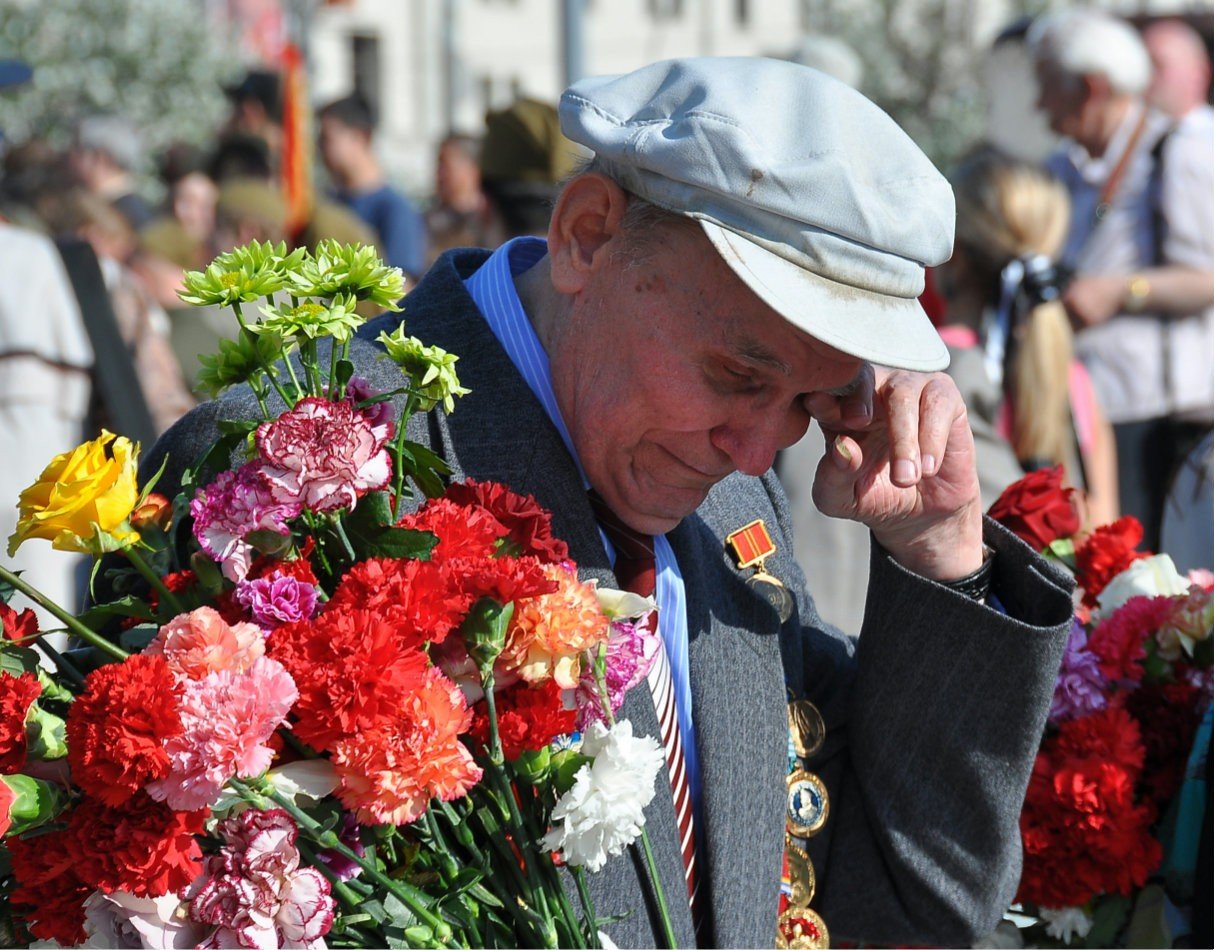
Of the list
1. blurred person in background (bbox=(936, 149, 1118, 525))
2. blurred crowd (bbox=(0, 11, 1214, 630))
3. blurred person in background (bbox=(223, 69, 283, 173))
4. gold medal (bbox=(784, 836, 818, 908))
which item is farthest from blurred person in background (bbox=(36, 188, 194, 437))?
blurred person in background (bbox=(223, 69, 283, 173))

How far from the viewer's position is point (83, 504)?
4.81ft

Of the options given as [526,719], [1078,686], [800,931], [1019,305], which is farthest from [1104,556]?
[1019,305]

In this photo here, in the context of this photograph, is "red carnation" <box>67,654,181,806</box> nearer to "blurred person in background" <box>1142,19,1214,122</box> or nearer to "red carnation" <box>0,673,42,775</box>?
"red carnation" <box>0,673,42,775</box>

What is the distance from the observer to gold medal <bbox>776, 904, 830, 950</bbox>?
2.20 metres

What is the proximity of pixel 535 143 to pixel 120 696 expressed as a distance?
3.41m

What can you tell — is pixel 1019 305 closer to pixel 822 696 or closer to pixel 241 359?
pixel 822 696

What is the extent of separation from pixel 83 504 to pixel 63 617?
0.10 meters

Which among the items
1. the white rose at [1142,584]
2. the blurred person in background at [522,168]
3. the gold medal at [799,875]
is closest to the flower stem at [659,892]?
the gold medal at [799,875]

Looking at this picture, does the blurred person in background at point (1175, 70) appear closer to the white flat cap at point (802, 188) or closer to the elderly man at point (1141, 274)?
the elderly man at point (1141, 274)

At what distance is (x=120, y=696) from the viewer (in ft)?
4.48

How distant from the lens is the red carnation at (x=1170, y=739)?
7.76 ft

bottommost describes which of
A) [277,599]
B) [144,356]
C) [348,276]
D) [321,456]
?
[144,356]

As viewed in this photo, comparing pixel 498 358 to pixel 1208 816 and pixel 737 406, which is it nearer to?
pixel 737 406

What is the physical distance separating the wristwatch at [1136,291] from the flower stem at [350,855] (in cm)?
422
